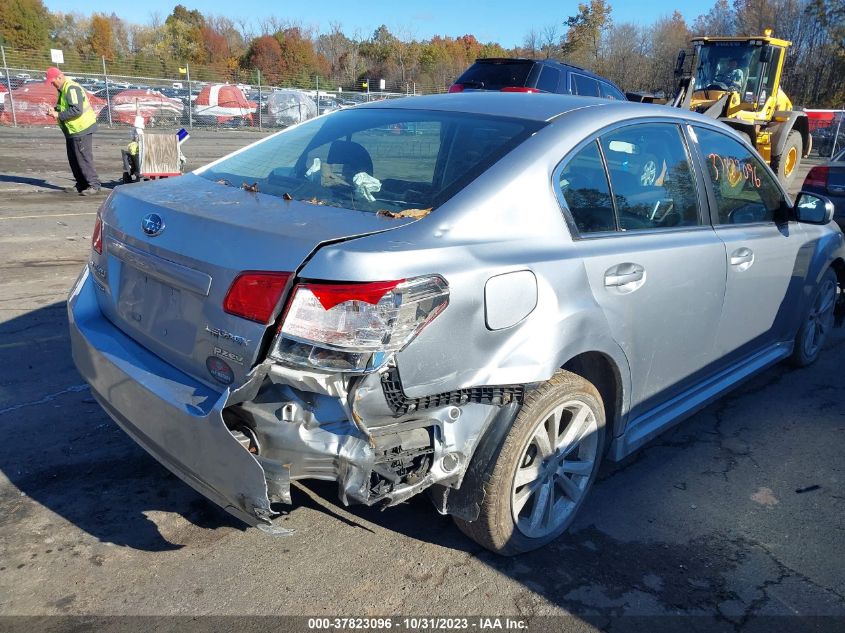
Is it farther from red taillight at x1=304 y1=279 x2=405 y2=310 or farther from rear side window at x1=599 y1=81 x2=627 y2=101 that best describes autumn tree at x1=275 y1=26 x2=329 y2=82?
red taillight at x1=304 y1=279 x2=405 y2=310

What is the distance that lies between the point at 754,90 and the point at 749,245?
12982 millimetres

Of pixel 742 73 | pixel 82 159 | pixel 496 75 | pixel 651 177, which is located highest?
pixel 742 73

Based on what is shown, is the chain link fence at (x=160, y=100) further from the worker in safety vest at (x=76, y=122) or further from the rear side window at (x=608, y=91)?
the rear side window at (x=608, y=91)

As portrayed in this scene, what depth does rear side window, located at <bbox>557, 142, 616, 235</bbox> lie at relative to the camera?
2.90 m

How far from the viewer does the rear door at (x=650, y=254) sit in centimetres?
294

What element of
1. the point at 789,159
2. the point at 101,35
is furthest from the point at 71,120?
the point at 101,35

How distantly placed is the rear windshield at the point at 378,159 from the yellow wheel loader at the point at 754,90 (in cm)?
1170

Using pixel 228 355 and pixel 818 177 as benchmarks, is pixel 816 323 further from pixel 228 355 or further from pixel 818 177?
pixel 818 177

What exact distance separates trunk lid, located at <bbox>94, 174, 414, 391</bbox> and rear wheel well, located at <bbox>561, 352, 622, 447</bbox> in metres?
1.04

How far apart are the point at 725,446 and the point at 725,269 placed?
1041 mm

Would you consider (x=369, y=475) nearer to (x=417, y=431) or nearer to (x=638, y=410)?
(x=417, y=431)

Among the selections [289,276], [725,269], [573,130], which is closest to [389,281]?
[289,276]

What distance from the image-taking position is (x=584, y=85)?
11625mm

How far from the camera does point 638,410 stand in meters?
3.33
